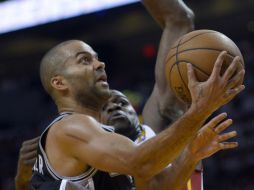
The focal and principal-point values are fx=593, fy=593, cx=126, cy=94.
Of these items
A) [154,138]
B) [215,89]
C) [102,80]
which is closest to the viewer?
[215,89]

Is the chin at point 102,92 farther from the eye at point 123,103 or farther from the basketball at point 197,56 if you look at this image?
the eye at point 123,103

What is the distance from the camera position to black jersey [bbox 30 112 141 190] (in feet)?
8.94

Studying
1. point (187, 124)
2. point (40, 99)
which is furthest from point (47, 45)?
point (187, 124)

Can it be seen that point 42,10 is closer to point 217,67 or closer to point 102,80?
point 102,80

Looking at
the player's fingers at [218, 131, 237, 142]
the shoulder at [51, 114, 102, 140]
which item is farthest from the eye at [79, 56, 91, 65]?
the player's fingers at [218, 131, 237, 142]

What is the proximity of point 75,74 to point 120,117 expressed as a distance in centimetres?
101

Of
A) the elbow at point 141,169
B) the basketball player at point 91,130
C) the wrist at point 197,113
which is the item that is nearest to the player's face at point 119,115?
the basketball player at point 91,130

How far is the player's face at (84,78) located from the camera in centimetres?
298

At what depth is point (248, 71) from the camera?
29.9 ft

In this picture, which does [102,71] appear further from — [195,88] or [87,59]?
[195,88]

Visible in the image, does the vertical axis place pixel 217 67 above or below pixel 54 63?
above

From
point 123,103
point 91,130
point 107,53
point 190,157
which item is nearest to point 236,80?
point 190,157

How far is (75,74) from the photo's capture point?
2992 millimetres

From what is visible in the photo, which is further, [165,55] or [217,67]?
[165,55]
